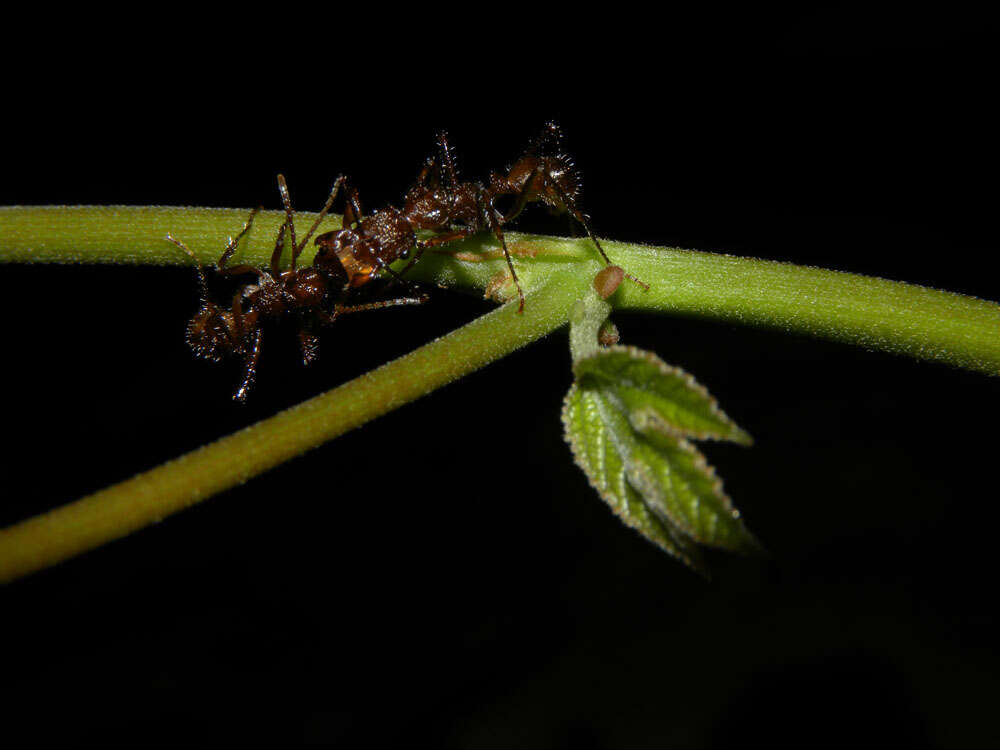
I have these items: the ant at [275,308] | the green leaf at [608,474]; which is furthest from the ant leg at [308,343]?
the green leaf at [608,474]

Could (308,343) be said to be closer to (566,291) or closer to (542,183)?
(542,183)

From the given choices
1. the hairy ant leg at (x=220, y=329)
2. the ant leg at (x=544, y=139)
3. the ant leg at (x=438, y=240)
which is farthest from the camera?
the hairy ant leg at (x=220, y=329)

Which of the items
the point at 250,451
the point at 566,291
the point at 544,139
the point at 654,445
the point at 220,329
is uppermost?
the point at 220,329

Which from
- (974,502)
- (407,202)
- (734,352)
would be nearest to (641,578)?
(734,352)

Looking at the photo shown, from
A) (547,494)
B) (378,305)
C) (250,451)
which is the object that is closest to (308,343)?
(378,305)

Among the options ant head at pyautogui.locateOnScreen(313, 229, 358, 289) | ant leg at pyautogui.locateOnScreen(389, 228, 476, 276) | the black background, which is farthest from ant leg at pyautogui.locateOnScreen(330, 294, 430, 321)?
the black background

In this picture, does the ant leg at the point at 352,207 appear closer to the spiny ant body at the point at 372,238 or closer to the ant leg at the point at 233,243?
the spiny ant body at the point at 372,238
